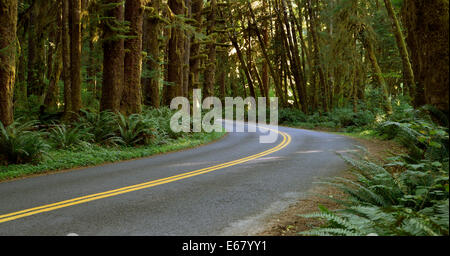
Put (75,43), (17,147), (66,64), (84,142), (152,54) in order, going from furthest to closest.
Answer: (152,54)
(66,64)
(75,43)
(84,142)
(17,147)

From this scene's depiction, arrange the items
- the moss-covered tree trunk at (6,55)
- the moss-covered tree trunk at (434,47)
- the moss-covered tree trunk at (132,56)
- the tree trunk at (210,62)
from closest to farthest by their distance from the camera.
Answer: the moss-covered tree trunk at (434,47), the moss-covered tree trunk at (6,55), the moss-covered tree trunk at (132,56), the tree trunk at (210,62)

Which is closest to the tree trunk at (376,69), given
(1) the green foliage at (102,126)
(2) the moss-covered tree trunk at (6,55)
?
(1) the green foliage at (102,126)

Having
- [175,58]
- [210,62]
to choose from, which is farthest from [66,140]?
[210,62]

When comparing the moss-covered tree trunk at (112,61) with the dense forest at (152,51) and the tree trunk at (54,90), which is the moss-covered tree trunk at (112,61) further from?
the tree trunk at (54,90)

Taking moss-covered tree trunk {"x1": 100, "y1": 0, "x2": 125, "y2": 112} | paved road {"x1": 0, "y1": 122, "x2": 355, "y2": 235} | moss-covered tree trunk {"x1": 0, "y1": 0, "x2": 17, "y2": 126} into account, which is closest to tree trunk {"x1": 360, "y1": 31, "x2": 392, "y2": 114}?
paved road {"x1": 0, "y1": 122, "x2": 355, "y2": 235}

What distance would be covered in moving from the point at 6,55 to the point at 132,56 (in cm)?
572

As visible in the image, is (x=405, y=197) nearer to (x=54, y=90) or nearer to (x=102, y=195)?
(x=102, y=195)

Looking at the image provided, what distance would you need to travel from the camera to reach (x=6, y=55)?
1003 cm

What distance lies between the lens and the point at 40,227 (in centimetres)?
477

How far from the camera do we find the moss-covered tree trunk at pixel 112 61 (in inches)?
551

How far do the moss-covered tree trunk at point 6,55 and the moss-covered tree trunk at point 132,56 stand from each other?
17.0ft

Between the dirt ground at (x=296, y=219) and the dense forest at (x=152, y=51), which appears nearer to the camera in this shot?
the dirt ground at (x=296, y=219)

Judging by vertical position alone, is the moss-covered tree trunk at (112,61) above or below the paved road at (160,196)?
above

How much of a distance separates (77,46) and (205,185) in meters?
9.75
